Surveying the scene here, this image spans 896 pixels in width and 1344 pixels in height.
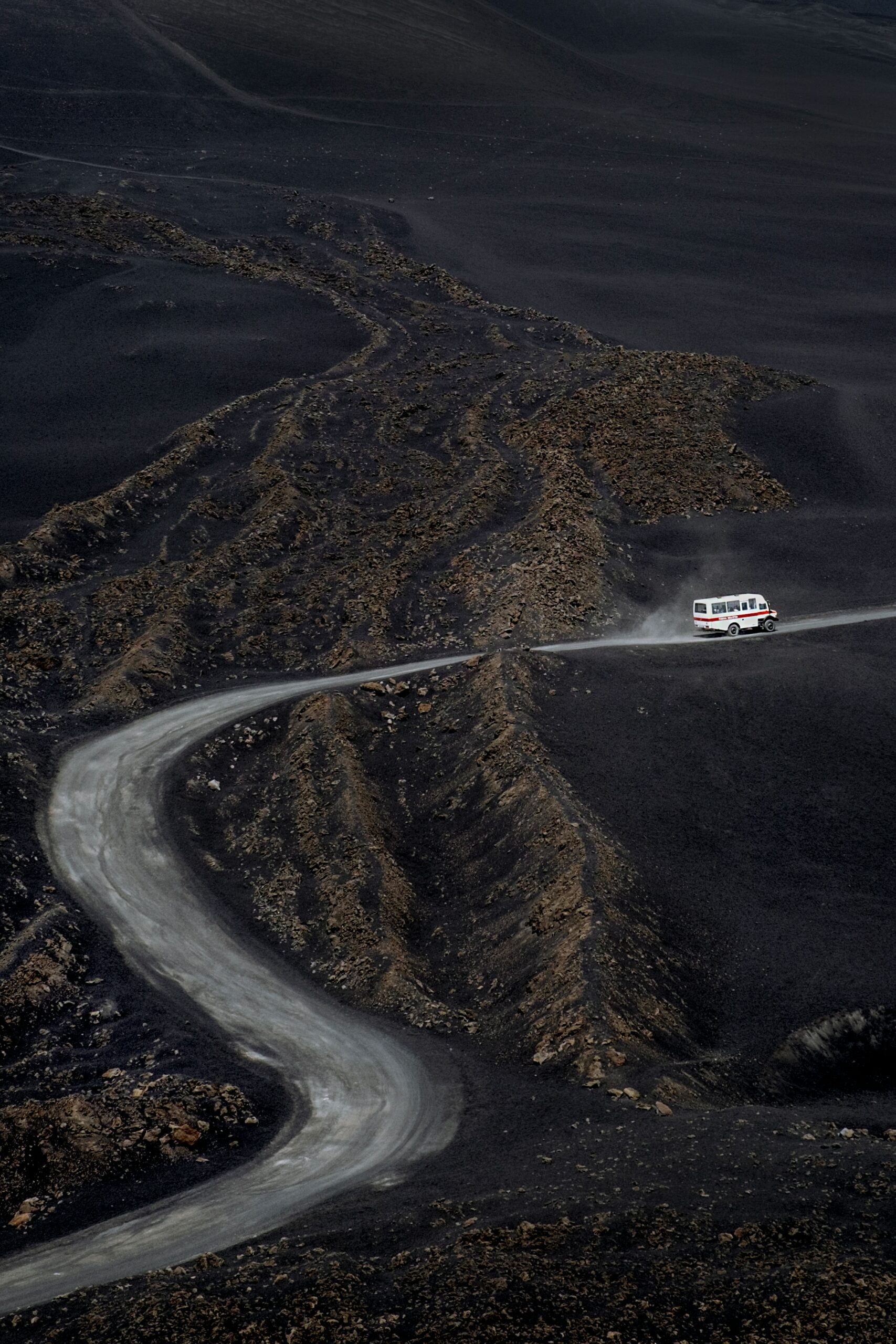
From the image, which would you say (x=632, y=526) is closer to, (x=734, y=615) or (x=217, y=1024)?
(x=734, y=615)

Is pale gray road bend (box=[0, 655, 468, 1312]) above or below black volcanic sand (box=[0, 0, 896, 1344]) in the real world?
below

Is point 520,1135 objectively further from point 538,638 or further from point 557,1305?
point 538,638

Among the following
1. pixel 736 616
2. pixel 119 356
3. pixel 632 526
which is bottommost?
pixel 736 616

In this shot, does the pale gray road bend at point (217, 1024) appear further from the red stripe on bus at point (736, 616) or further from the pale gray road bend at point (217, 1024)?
the red stripe on bus at point (736, 616)

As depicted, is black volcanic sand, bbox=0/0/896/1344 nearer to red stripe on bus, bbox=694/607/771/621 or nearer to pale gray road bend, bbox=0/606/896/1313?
pale gray road bend, bbox=0/606/896/1313

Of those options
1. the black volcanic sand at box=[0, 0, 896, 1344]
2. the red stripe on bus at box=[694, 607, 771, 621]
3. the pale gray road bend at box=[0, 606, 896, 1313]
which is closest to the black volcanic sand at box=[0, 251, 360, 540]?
the black volcanic sand at box=[0, 0, 896, 1344]

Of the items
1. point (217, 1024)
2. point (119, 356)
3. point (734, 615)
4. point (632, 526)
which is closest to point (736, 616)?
point (734, 615)
